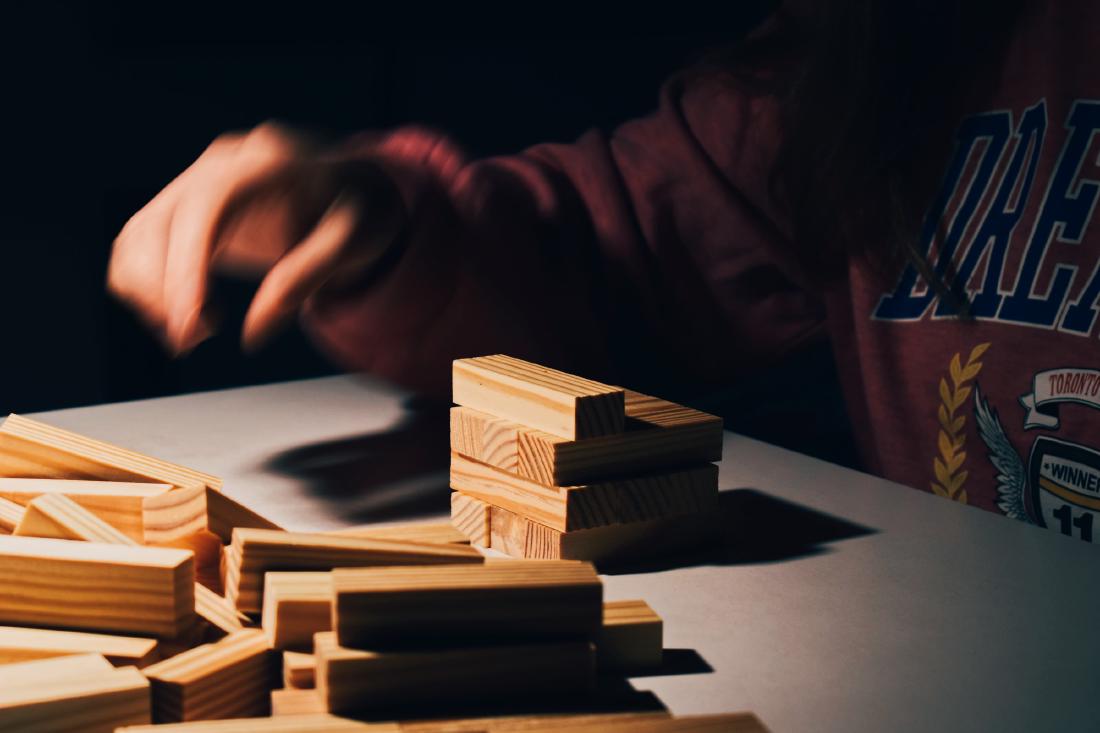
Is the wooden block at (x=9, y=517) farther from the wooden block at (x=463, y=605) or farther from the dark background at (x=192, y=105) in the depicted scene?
the dark background at (x=192, y=105)

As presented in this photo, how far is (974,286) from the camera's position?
1106 millimetres

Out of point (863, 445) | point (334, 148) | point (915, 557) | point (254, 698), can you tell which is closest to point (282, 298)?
point (334, 148)

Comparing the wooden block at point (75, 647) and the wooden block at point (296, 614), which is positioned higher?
the wooden block at point (296, 614)

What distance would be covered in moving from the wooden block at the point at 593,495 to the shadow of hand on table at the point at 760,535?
0.09ft

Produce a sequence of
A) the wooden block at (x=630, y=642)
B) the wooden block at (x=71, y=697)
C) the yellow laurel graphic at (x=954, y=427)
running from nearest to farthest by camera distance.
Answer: the wooden block at (x=71, y=697) < the wooden block at (x=630, y=642) < the yellow laurel graphic at (x=954, y=427)

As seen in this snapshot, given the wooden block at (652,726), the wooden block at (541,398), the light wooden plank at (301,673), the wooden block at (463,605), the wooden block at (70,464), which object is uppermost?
the wooden block at (541,398)

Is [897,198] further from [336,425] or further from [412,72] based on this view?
[412,72]

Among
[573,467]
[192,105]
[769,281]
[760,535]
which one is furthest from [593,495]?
[192,105]

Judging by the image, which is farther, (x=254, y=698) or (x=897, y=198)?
(x=897, y=198)

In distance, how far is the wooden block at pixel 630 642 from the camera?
1.94 feet

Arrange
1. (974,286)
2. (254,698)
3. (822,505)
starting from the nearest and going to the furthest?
(254,698) → (822,505) → (974,286)

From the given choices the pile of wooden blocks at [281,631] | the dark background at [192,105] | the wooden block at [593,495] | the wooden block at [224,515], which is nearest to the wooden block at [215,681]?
→ the pile of wooden blocks at [281,631]

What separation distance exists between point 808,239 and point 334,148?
49 cm

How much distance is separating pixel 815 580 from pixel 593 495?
0.15 meters
